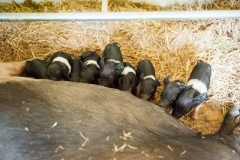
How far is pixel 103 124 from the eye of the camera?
7.16 feet

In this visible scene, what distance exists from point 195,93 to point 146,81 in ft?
1.28

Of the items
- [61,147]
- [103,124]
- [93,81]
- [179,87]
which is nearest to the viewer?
[61,147]

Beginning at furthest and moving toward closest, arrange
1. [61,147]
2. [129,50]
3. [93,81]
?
[129,50]
[93,81]
[61,147]

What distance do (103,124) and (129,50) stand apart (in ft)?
4.64

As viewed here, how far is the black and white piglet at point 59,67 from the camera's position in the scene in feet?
9.69

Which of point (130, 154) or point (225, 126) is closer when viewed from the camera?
point (130, 154)

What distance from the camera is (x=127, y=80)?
2.96m

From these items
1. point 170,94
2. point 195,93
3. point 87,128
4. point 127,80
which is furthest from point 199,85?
point 87,128

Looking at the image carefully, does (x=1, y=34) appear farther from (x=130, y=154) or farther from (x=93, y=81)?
(x=130, y=154)

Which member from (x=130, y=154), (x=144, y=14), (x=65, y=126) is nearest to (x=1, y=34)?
(x=144, y=14)

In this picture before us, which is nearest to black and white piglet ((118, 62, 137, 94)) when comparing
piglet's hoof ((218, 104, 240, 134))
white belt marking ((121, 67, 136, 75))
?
white belt marking ((121, 67, 136, 75))

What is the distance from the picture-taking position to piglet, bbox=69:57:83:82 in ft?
10.0

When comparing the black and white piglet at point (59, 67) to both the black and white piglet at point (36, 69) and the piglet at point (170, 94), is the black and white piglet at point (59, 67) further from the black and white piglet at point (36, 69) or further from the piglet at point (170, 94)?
the piglet at point (170, 94)

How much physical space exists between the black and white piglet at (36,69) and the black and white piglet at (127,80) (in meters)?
0.62
